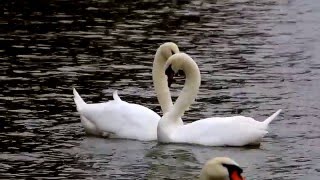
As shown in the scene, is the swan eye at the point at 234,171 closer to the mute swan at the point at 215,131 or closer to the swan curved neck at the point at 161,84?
the mute swan at the point at 215,131

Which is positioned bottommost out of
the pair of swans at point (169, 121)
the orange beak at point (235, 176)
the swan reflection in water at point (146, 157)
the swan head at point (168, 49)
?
the swan reflection in water at point (146, 157)

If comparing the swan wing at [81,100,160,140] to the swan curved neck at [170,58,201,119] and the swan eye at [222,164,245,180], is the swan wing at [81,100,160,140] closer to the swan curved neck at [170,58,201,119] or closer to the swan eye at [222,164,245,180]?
the swan curved neck at [170,58,201,119]

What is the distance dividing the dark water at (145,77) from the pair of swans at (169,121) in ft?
0.64

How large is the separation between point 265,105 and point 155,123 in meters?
2.59

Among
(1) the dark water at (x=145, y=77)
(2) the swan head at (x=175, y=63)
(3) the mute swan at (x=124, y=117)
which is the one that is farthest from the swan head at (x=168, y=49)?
(1) the dark water at (x=145, y=77)

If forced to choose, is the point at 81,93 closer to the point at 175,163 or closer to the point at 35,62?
the point at 35,62

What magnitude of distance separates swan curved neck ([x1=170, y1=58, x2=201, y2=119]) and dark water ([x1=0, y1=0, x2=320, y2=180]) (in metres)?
0.68

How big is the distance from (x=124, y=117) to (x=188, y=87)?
101 centimetres

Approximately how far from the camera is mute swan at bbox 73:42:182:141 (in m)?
16.8

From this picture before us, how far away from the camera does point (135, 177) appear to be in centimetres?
1433

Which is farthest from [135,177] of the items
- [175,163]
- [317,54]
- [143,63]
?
[317,54]

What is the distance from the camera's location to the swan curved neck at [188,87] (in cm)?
1689

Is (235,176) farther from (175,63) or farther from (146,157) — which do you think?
(175,63)

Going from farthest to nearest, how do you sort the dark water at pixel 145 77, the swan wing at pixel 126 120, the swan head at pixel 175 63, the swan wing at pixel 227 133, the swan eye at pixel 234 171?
the swan head at pixel 175 63, the swan wing at pixel 126 120, the swan wing at pixel 227 133, the dark water at pixel 145 77, the swan eye at pixel 234 171
